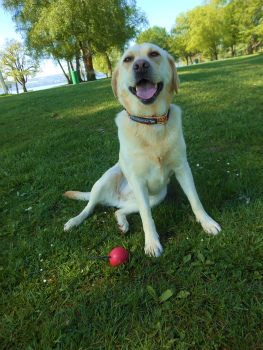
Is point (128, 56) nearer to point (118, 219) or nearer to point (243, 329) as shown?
point (118, 219)

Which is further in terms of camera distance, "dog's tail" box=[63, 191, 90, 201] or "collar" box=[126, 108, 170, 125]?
"dog's tail" box=[63, 191, 90, 201]

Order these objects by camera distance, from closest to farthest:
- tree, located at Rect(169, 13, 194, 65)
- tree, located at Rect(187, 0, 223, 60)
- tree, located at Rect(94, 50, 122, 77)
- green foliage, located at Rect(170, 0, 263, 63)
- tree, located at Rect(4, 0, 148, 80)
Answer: tree, located at Rect(4, 0, 148, 80)
tree, located at Rect(94, 50, 122, 77)
green foliage, located at Rect(170, 0, 263, 63)
tree, located at Rect(187, 0, 223, 60)
tree, located at Rect(169, 13, 194, 65)

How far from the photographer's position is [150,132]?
203 centimetres

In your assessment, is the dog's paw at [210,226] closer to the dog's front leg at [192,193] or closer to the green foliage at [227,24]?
the dog's front leg at [192,193]

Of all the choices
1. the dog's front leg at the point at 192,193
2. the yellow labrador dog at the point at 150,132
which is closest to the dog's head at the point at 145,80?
the yellow labrador dog at the point at 150,132

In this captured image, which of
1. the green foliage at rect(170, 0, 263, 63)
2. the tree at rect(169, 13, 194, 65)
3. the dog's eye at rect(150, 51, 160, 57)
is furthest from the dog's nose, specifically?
the tree at rect(169, 13, 194, 65)

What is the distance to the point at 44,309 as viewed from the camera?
1547 millimetres

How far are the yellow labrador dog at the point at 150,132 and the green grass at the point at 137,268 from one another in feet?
0.79

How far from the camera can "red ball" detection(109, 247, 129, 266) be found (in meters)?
1.79

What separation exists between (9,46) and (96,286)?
193ft

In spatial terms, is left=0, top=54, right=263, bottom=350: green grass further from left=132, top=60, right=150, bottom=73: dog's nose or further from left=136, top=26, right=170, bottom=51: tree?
left=136, top=26, right=170, bottom=51: tree

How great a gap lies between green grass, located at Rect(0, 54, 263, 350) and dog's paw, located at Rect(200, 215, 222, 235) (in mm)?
69

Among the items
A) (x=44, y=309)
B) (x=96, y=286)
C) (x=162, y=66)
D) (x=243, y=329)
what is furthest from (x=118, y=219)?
(x=162, y=66)

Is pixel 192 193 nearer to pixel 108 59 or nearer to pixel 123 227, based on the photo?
pixel 123 227
